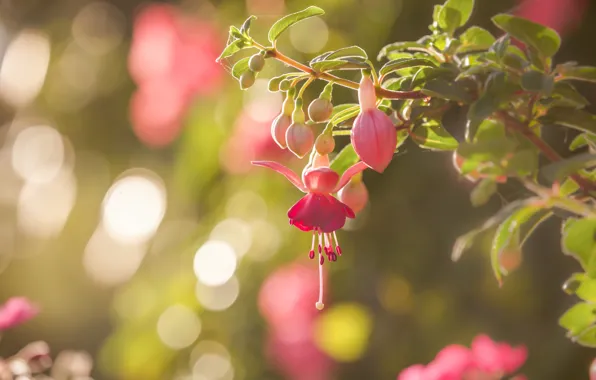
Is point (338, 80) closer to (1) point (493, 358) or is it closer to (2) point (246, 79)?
(2) point (246, 79)

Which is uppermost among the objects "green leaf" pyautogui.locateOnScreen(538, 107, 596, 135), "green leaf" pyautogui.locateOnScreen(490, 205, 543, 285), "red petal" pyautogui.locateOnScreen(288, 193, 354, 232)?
"green leaf" pyautogui.locateOnScreen(538, 107, 596, 135)

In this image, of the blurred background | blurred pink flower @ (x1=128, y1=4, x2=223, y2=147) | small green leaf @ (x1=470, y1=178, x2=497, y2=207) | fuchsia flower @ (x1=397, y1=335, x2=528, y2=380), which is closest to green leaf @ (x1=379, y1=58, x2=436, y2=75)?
small green leaf @ (x1=470, y1=178, x2=497, y2=207)

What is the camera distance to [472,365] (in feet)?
2.15

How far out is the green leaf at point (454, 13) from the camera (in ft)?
1.56

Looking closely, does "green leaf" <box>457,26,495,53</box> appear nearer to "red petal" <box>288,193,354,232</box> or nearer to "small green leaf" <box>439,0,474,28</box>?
"small green leaf" <box>439,0,474,28</box>

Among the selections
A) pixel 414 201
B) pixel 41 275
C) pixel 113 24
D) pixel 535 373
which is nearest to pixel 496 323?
pixel 535 373

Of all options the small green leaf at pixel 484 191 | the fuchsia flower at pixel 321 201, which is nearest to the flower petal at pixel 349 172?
the fuchsia flower at pixel 321 201

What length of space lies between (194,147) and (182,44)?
0.18m

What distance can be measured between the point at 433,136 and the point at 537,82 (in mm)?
71

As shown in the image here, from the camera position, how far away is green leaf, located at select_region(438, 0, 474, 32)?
48cm

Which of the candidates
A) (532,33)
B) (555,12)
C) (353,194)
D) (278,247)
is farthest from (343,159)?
(278,247)

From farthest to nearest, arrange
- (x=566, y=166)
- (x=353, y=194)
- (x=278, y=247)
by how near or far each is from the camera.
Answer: (x=278, y=247)
(x=353, y=194)
(x=566, y=166)

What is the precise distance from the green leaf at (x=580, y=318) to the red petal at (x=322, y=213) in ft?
0.57

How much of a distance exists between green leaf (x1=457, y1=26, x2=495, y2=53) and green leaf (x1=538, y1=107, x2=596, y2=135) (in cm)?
7
